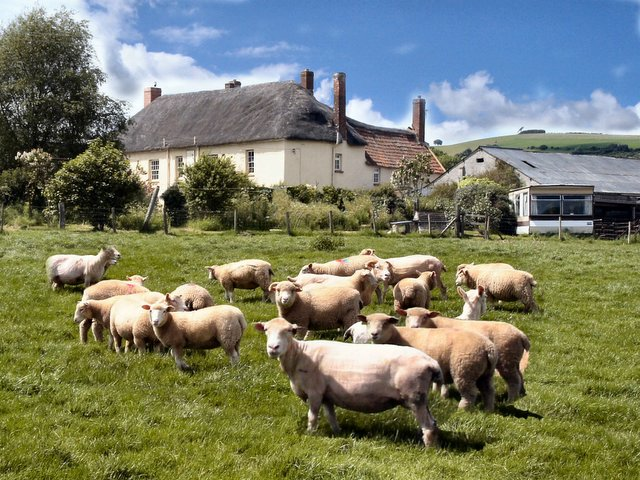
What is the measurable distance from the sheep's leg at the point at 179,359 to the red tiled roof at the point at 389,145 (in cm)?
4669

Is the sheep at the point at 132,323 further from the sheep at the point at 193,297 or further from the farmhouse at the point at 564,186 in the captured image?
the farmhouse at the point at 564,186

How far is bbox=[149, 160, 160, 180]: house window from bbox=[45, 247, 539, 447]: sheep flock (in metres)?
43.3

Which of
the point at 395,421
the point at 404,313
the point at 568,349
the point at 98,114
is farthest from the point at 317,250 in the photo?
the point at 98,114

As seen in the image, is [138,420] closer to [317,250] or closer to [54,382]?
[54,382]

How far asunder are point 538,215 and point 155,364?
119 feet

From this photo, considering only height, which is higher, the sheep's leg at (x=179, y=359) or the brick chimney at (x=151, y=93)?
the brick chimney at (x=151, y=93)

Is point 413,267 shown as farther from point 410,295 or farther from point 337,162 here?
point 337,162

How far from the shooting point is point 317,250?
22859mm

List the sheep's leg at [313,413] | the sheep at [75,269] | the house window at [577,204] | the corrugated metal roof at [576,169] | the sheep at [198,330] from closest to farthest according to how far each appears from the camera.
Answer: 1. the sheep's leg at [313,413]
2. the sheep at [198,330]
3. the sheep at [75,269]
4. the house window at [577,204]
5. the corrugated metal roof at [576,169]

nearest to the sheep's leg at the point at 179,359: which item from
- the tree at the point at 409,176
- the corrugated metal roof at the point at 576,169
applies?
the tree at the point at 409,176

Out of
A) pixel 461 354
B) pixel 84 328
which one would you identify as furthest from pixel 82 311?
pixel 461 354

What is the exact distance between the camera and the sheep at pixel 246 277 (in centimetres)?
1462

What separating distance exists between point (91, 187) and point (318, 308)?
84.9 feet

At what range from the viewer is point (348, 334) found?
9.91m
